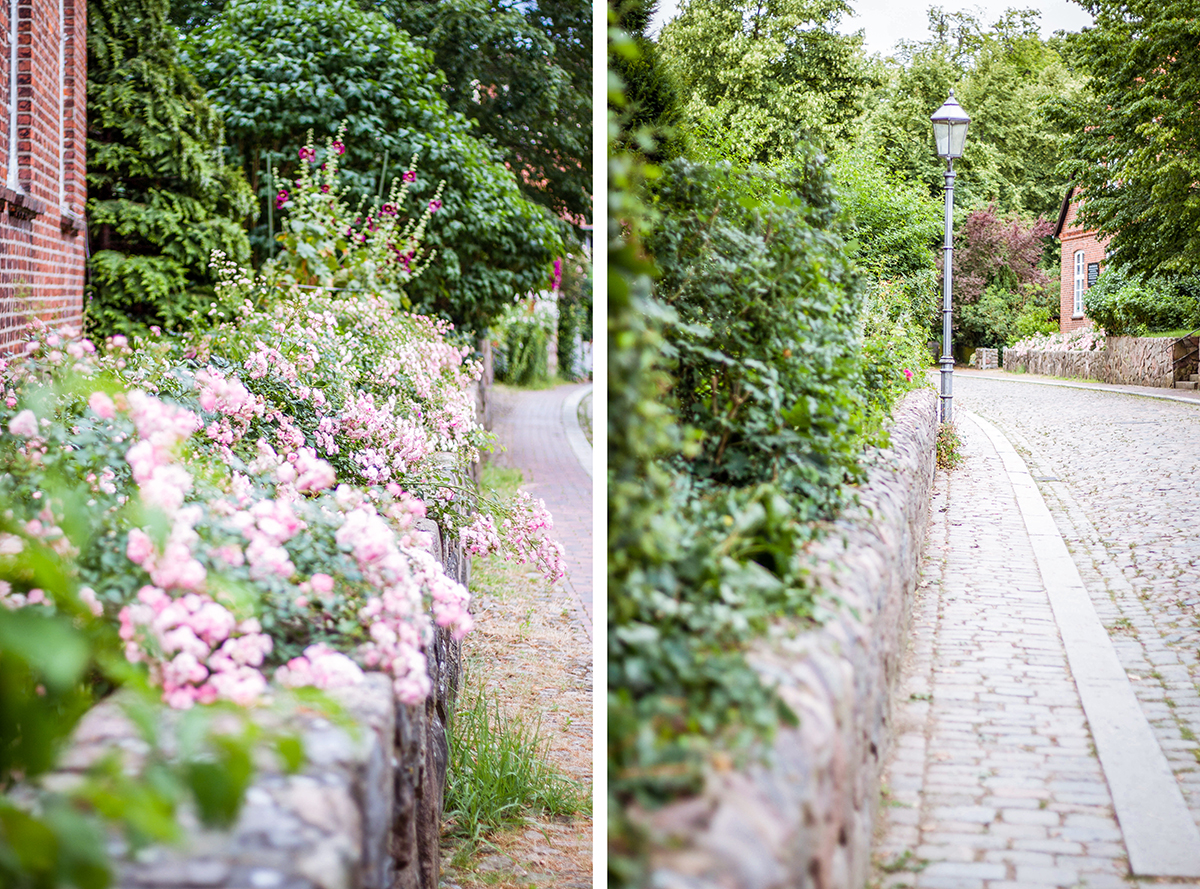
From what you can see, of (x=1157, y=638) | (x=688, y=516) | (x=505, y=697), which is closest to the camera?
(x=688, y=516)

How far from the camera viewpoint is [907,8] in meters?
4.92

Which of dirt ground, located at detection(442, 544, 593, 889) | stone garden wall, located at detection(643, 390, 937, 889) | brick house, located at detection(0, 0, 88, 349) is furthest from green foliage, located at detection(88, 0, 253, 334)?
stone garden wall, located at detection(643, 390, 937, 889)

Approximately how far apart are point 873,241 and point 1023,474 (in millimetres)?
2431

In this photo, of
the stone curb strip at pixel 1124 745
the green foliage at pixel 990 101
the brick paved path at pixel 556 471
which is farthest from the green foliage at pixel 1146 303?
the brick paved path at pixel 556 471

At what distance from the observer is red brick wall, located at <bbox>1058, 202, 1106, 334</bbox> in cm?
542

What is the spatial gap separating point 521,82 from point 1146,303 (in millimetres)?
8175

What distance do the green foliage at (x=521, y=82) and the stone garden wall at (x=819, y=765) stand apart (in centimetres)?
857

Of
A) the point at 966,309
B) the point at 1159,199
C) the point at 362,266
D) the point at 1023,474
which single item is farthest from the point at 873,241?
the point at 966,309

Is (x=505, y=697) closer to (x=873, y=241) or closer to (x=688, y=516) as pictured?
(x=688, y=516)

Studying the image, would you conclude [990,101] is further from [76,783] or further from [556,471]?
[556,471]

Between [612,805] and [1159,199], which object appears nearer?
[612,805]

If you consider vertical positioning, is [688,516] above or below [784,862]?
above

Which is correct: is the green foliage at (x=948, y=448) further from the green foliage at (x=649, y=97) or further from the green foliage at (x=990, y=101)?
the green foliage at (x=649, y=97)

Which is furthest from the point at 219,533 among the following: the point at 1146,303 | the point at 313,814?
the point at 1146,303
